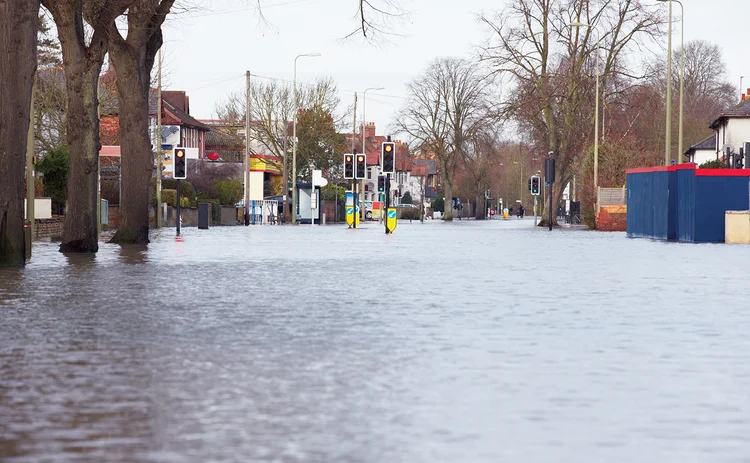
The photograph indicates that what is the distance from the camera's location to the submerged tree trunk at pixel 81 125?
94.8ft

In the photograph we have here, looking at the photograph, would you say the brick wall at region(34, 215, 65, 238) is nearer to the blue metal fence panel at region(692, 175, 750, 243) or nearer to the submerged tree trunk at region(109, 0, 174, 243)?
the submerged tree trunk at region(109, 0, 174, 243)

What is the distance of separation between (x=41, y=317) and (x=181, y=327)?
5.93ft

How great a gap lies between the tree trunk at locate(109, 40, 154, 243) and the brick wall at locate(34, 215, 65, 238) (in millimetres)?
7347

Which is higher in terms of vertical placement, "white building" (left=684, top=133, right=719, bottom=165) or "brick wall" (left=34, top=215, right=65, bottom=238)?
"white building" (left=684, top=133, right=719, bottom=165)

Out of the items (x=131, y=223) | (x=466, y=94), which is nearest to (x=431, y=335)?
(x=131, y=223)

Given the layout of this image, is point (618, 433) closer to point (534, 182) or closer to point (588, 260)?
point (588, 260)

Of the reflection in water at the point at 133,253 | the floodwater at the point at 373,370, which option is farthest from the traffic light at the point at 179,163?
the floodwater at the point at 373,370

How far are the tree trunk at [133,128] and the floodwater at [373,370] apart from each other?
585 inches

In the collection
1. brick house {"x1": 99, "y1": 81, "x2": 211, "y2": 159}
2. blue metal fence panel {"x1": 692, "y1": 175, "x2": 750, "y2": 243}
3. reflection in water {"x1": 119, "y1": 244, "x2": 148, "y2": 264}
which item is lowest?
reflection in water {"x1": 119, "y1": 244, "x2": 148, "y2": 264}

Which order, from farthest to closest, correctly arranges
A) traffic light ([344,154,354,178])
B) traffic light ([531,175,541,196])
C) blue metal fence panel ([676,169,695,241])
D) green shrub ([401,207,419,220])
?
green shrub ([401,207,419,220])
traffic light ([531,175,541,196])
traffic light ([344,154,354,178])
blue metal fence panel ([676,169,695,241])

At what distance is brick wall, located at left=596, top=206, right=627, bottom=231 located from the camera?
59.6 meters

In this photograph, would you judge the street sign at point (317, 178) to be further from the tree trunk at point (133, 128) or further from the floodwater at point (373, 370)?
the floodwater at point (373, 370)

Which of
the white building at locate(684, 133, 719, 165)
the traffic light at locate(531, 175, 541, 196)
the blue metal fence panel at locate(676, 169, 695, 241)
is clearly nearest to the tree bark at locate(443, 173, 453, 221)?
the white building at locate(684, 133, 719, 165)

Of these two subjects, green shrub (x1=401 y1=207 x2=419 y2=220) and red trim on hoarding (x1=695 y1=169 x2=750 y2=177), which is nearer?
red trim on hoarding (x1=695 y1=169 x2=750 y2=177)
